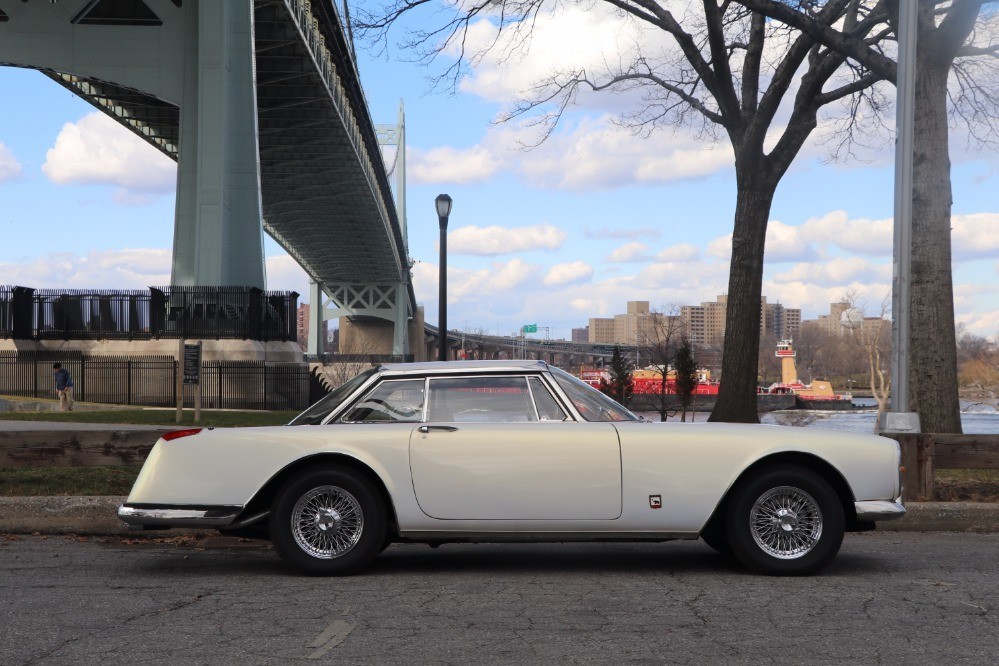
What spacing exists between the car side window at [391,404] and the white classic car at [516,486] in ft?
0.36

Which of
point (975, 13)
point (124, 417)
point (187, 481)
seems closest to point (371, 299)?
point (124, 417)

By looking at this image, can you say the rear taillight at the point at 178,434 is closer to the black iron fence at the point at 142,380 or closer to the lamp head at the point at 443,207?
the lamp head at the point at 443,207

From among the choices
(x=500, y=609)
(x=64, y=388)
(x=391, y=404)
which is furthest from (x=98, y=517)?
(x=64, y=388)

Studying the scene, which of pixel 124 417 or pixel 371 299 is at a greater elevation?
pixel 371 299

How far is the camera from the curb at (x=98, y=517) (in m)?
8.62

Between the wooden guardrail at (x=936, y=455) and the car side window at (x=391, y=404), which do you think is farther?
the wooden guardrail at (x=936, y=455)

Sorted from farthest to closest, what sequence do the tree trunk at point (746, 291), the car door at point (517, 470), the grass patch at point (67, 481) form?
1. the tree trunk at point (746, 291)
2. the grass patch at point (67, 481)
3. the car door at point (517, 470)

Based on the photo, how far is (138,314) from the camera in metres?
30.6

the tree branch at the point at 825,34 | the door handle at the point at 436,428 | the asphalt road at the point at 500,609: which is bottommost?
the asphalt road at the point at 500,609

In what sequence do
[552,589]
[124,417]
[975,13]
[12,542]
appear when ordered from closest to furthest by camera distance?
1. [552,589]
2. [12,542]
3. [975,13]
4. [124,417]

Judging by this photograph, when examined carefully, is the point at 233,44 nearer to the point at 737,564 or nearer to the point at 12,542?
the point at 12,542

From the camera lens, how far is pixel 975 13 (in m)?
13.2

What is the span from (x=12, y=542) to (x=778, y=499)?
5.34 meters

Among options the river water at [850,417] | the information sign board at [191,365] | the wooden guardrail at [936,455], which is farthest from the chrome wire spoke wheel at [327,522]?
the river water at [850,417]
